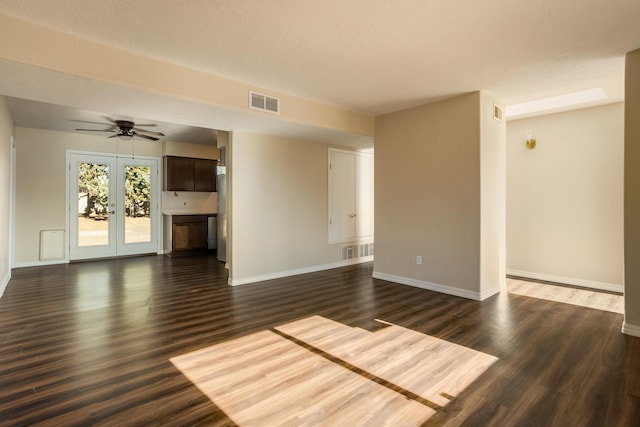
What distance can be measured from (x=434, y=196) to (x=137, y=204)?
6627 millimetres

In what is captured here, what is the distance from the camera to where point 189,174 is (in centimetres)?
805

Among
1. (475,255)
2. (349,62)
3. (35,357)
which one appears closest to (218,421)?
(35,357)

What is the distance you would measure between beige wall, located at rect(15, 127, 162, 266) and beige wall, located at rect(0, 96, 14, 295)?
1.44m

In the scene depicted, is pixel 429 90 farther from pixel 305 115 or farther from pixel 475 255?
pixel 475 255

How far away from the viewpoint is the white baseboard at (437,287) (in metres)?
4.28

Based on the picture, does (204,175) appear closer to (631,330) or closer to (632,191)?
(632,191)

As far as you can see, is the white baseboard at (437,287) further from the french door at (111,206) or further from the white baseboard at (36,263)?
the white baseboard at (36,263)

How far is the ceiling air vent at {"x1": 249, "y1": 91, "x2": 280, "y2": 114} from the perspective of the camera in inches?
156

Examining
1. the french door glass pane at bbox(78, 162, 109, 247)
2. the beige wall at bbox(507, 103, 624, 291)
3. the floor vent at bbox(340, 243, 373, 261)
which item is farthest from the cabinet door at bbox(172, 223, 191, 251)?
the beige wall at bbox(507, 103, 624, 291)

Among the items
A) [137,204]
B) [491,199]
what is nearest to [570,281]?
[491,199]

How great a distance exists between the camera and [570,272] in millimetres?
5062

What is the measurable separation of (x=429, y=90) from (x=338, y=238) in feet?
10.7

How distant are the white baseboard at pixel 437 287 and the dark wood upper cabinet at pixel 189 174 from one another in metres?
5.05

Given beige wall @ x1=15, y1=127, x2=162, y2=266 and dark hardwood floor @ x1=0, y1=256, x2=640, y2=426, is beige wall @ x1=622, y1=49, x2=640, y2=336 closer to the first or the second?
dark hardwood floor @ x1=0, y1=256, x2=640, y2=426
